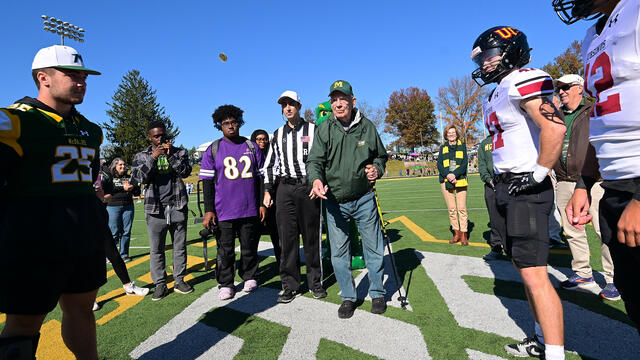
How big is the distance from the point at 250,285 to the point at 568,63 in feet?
125

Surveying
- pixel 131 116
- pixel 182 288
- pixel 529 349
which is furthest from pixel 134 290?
pixel 131 116

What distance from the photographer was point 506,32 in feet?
8.00

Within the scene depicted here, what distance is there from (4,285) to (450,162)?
653 centimetres

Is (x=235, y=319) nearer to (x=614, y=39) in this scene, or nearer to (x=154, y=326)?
(x=154, y=326)

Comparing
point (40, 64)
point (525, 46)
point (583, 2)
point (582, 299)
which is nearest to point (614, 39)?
point (583, 2)

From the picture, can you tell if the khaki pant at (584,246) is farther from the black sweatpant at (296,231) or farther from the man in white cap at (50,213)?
the man in white cap at (50,213)

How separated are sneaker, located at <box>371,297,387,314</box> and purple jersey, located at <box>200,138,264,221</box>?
2054mm

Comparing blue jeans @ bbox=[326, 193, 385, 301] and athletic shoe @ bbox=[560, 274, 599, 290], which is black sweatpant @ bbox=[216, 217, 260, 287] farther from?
athletic shoe @ bbox=[560, 274, 599, 290]

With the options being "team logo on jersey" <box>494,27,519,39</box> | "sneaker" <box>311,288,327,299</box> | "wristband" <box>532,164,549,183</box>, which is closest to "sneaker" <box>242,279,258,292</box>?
"sneaker" <box>311,288,327,299</box>

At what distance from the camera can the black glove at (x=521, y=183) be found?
6.98ft

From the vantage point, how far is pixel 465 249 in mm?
5535

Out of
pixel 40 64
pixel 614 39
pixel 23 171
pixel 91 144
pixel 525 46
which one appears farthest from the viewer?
pixel 525 46

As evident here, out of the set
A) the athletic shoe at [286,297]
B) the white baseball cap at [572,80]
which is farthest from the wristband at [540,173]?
the athletic shoe at [286,297]

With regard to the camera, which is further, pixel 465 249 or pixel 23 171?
pixel 465 249
